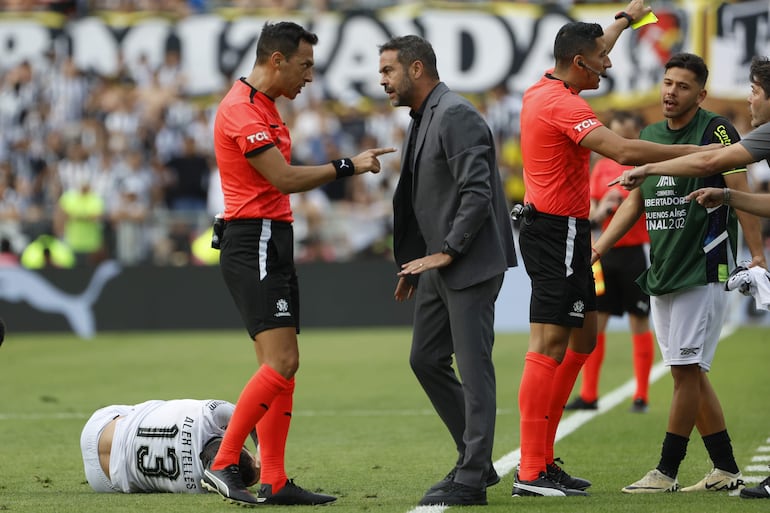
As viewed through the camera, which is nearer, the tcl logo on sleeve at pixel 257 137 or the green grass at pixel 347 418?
the tcl logo on sleeve at pixel 257 137

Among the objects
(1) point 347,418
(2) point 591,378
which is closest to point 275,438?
(1) point 347,418

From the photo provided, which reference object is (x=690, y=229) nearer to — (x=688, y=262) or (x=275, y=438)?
(x=688, y=262)

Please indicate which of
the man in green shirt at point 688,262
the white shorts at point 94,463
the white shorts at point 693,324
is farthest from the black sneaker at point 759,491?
the white shorts at point 94,463

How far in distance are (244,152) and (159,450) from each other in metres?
1.79

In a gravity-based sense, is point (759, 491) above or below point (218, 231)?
below

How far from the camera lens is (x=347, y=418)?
1110cm

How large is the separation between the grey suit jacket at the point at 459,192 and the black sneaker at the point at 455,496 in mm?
1002

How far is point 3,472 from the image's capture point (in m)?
8.42

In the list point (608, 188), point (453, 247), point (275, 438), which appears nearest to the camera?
point (453, 247)

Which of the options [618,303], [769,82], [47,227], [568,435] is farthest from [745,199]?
[47,227]

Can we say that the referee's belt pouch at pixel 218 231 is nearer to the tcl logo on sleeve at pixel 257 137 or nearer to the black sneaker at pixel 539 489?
the tcl logo on sleeve at pixel 257 137

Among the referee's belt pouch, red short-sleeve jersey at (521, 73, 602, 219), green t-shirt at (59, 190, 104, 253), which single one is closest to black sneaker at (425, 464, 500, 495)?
red short-sleeve jersey at (521, 73, 602, 219)

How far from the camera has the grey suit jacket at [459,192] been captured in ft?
22.1

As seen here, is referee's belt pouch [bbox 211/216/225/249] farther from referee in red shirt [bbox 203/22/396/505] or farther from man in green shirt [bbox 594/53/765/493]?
man in green shirt [bbox 594/53/765/493]
